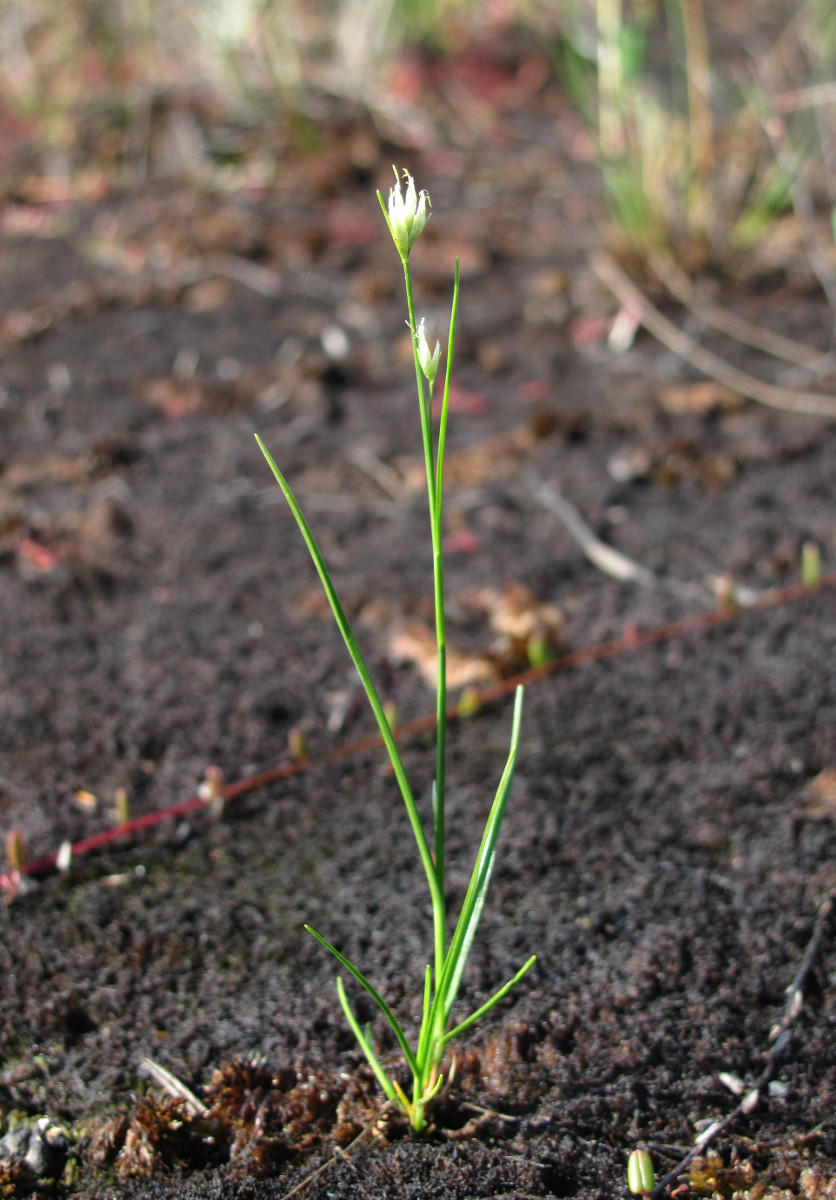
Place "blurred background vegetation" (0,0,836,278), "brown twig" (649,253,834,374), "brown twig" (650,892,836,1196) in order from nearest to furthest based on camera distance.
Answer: "brown twig" (650,892,836,1196) → "brown twig" (649,253,834,374) → "blurred background vegetation" (0,0,836,278)

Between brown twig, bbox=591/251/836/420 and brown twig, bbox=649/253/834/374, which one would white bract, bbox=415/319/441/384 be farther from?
brown twig, bbox=649/253/834/374

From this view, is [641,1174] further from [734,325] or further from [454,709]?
[734,325]

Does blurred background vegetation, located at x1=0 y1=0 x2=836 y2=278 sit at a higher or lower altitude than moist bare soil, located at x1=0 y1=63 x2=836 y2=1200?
higher

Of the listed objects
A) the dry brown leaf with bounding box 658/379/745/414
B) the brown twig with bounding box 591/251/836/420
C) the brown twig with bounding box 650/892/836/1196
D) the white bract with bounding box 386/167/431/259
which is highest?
the white bract with bounding box 386/167/431/259

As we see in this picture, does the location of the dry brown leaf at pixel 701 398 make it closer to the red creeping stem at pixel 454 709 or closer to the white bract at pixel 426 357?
the red creeping stem at pixel 454 709

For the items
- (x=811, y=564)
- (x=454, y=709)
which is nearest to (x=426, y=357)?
(x=454, y=709)

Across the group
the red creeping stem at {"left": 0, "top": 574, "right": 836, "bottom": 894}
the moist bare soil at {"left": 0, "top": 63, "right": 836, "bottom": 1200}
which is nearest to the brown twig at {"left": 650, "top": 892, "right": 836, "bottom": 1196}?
the moist bare soil at {"left": 0, "top": 63, "right": 836, "bottom": 1200}

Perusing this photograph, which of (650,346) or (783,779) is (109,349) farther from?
(783,779)
